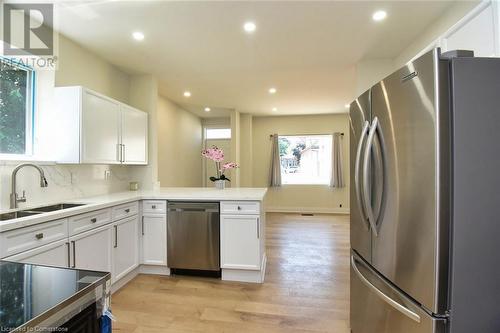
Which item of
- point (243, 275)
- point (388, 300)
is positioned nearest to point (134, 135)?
point (243, 275)

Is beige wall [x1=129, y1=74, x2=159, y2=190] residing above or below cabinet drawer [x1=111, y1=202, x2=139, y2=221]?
above

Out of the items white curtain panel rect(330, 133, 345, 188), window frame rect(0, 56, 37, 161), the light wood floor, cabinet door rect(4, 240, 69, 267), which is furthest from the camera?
white curtain panel rect(330, 133, 345, 188)

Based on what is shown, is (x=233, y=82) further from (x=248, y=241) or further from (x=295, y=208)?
(x=295, y=208)

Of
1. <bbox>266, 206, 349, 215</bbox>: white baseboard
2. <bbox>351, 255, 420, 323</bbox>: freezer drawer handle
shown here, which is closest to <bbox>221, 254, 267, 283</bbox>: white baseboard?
<bbox>351, 255, 420, 323</bbox>: freezer drawer handle

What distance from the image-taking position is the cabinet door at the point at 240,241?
261cm

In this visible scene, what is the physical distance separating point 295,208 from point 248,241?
4.31 metres

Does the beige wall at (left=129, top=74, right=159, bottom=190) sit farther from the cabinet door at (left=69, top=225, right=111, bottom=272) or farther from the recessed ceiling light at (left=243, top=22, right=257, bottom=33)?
the recessed ceiling light at (left=243, top=22, right=257, bottom=33)

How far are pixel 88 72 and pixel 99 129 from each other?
81 centimetres

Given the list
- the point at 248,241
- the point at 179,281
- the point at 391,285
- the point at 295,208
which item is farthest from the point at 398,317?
the point at 295,208

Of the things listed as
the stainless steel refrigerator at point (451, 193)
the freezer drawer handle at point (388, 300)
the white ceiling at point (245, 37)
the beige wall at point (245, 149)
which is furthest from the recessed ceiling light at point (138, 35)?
the beige wall at point (245, 149)

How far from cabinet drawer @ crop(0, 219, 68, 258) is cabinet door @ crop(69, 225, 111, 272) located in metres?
0.14

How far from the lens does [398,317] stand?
3.79 ft

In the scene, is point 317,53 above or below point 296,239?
above

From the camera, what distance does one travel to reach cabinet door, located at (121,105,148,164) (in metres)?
3.01
